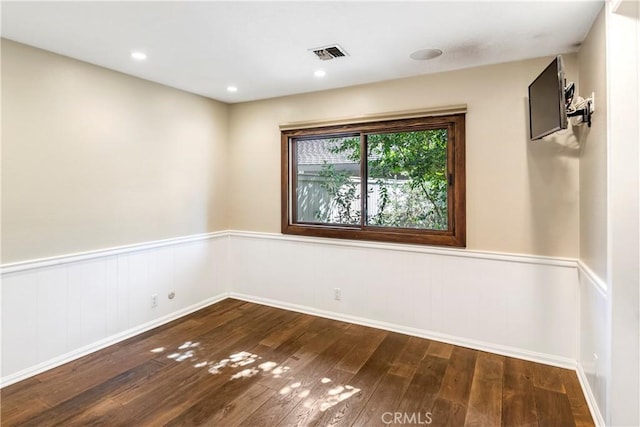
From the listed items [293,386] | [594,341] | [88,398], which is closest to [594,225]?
[594,341]

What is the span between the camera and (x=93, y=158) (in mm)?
2957

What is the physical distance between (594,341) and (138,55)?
3883mm

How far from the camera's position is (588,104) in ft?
7.39

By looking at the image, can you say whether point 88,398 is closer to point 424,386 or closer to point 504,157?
point 424,386

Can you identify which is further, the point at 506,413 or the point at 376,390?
the point at 376,390

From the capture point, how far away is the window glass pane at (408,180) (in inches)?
127

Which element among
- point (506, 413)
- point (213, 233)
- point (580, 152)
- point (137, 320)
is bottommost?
point (506, 413)

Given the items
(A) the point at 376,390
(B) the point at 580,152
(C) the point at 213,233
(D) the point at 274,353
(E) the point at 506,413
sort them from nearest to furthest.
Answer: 1. (E) the point at 506,413
2. (A) the point at 376,390
3. (B) the point at 580,152
4. (D) the point at 274,353
5. (C) the point at 213,233

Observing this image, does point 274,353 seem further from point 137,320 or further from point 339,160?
point 339,160

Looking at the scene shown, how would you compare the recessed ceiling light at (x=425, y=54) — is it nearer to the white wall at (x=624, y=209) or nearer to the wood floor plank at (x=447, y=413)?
the white wall at (x=624, y=209)

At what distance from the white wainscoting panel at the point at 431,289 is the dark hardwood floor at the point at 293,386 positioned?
180 mm

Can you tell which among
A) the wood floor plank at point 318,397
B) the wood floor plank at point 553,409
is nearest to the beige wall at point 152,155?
the wood floor plank at point 553,409

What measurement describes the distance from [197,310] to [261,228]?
119 centimetres

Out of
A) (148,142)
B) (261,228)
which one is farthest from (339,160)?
(148,142)
